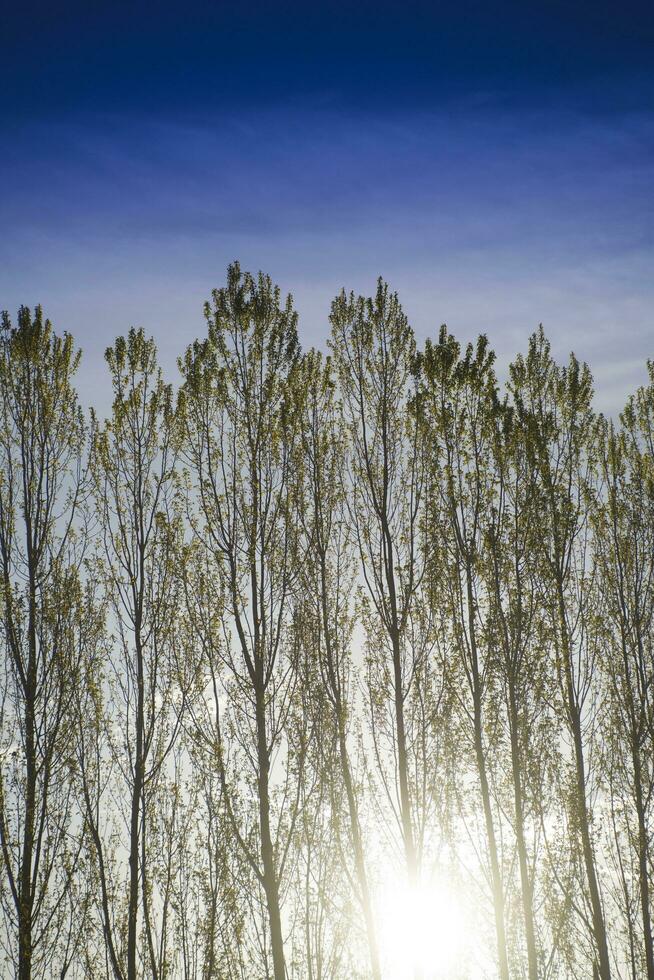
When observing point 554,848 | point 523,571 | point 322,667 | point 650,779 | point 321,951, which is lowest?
point 321,951

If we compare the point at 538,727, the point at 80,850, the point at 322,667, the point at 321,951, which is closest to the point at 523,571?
the point at 538,727

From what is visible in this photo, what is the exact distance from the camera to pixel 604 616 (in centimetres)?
1290

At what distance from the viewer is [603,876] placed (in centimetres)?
1197

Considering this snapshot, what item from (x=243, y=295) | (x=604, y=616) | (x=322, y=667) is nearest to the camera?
(x=243, y=295)

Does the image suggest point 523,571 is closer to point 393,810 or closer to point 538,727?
point 538,727

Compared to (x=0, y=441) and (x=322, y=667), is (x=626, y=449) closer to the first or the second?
(x=322, y=667)

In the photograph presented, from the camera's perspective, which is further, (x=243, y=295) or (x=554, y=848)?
(x=554, y=848)

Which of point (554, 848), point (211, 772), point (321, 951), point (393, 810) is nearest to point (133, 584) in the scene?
point (211, 772)

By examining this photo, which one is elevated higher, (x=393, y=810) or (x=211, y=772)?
(x=211, y=772)

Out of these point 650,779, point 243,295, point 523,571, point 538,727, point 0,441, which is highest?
point 243,295

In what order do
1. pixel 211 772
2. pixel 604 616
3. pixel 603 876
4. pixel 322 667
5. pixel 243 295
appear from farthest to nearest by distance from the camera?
pixel 604 616 → pixel 603 876 → pixel 322 667 → pixel 243 295 → pixel 211 772

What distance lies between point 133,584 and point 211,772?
2.83 m

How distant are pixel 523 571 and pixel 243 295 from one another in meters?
5.65

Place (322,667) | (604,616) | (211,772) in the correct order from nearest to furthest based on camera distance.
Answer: (211,772) < (322,667) < (604,616)
